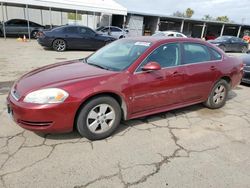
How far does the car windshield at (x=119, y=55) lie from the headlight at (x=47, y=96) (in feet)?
3.10

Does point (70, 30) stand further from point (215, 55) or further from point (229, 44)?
point (229, 44)

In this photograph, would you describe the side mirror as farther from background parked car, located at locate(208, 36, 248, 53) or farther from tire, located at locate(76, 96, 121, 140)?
background parked car, located at locate(208, 36, 248, 53)

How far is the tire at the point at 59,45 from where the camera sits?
11.8m

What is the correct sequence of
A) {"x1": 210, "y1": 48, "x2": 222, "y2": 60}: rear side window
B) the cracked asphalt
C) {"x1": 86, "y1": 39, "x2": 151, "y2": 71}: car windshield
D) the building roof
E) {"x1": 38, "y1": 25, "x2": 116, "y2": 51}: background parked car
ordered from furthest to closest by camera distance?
the building roof → {"x1": 38, "y1": 25, "x2": 116, "y2": 51}: background parked car → {"x1": 210, "y1": 48, "x2": 222, "y2": 60}: rear side window → {"x1": 86, "y1": 39, "x2": 151, "y2": 71}: car windshield → the cracked asphalt

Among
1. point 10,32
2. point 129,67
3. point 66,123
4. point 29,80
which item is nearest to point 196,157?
point 129,67

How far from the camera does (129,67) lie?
332cm

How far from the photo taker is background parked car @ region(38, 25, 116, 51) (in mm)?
11625

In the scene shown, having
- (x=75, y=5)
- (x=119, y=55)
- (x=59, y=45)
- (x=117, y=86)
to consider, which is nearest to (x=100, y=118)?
(x=117, y=86)

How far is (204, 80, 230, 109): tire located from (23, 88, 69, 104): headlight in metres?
3.11

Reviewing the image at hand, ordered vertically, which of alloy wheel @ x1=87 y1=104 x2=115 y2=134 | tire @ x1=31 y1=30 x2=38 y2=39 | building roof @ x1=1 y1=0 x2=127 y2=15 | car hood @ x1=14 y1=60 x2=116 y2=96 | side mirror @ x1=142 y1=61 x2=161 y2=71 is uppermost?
building roof @ x1=1 y1=0 x2=127 y2=15

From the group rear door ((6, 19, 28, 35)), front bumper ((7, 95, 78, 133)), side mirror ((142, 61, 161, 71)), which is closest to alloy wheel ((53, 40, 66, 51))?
rear door ((6, 19, 28, 35))

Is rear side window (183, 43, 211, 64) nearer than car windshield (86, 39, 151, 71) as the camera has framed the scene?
No

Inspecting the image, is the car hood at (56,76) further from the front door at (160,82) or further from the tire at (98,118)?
the front door at (160,82)

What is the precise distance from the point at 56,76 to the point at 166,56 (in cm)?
185
